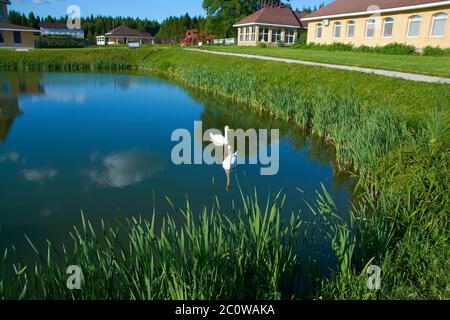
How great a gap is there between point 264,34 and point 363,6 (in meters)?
13.2

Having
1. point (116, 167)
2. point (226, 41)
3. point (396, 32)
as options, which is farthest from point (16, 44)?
point (116, 167)

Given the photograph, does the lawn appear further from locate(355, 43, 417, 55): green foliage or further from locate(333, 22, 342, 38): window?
locate(333, 22, 342, 38): window

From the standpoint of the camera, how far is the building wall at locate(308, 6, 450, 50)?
2130 centimetres

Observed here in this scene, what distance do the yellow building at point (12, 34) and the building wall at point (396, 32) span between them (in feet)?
92.3

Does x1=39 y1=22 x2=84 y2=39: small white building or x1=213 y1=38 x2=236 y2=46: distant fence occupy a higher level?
x1=39 y1=22 x2=84 y2=39: small white building

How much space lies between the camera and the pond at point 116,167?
556 cm

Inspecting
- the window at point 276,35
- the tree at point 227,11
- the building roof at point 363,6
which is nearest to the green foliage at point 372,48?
the building roof at point 363,6

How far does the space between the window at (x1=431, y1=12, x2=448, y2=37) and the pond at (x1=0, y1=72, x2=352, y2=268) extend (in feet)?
46.8

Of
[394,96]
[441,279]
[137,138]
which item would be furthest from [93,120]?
[441,279]

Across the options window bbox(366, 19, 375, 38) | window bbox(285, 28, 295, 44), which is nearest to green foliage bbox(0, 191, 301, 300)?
window bbox(366, 19, 375, 38)

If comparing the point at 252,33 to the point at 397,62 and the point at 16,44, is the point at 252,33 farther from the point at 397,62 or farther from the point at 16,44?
the point at 397,62

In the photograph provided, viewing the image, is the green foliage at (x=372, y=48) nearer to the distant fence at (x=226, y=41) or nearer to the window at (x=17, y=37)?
the distant fence at (x=226, y=41)

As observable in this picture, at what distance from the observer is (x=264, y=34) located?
3862 cm

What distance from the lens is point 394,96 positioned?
31.2 feet
